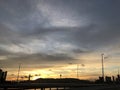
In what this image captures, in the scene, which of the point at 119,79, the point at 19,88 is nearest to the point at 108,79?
the point at 119,79

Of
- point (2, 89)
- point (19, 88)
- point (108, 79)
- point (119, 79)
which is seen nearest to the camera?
point (2, 89)

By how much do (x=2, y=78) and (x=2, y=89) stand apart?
442 cm

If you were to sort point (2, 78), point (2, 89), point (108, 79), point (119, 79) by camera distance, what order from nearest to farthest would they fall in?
point (2, 78) → point (2, 89) → point (108, 79) → point (119, 79)

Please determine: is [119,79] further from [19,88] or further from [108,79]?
[19,88]

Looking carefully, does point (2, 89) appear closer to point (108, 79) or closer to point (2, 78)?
point (2, 78)

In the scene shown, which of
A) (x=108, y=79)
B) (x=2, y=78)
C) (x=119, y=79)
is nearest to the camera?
(x=2, y=78)

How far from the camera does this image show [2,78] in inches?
1841

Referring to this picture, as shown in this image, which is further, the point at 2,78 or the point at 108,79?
the point at 108,79

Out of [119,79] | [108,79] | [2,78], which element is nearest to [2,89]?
[2,78]

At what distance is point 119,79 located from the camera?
7677 inches

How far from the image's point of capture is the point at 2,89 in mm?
50281

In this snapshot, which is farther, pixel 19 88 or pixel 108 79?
pixel 108 79

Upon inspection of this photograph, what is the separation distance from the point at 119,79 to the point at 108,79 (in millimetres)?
18399

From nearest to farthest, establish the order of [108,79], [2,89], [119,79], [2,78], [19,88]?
[2,78] → [2,89] → [19,88] → [108,79] → [119,79]
